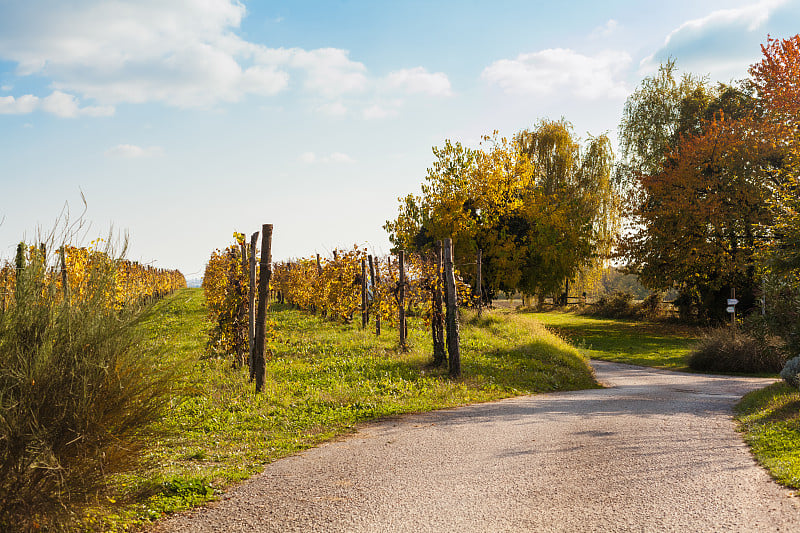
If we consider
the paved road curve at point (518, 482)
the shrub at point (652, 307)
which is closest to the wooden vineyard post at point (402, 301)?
the paved road curve at point (518, 482)

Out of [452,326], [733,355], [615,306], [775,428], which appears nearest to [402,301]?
[452,326]

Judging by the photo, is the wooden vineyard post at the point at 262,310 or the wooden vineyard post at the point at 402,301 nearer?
the wooden vineyard post at the point at 262,310

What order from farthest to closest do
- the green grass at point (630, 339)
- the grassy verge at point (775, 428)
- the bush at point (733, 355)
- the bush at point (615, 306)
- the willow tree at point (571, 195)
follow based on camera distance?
the bush at point (615, 306) → the willow tree at point (571, 195) → the green grass at point (630, 339) → the bush at point (733, 355) → the grassy verge at point (775, 428)

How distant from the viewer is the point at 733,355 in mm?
20516

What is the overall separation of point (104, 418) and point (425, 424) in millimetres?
5740

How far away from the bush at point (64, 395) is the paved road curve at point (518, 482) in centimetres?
103

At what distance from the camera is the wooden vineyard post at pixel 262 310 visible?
36.6ft

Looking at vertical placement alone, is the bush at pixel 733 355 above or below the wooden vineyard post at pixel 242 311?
below

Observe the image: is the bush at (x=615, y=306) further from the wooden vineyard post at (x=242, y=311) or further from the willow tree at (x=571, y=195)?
the wooden vineyard post at (x=242, y=311)

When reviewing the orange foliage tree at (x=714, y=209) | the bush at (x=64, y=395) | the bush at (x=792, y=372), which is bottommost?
the bush at (x=792, y=372)

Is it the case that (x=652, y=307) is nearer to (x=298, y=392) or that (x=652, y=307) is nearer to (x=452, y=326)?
(x=452, y=326)

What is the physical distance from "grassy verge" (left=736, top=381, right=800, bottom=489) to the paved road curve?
0.75 ft

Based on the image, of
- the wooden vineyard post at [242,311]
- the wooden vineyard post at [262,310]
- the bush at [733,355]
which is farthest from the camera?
the bush at [733,355]

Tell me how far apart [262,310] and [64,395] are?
22.0 feet
